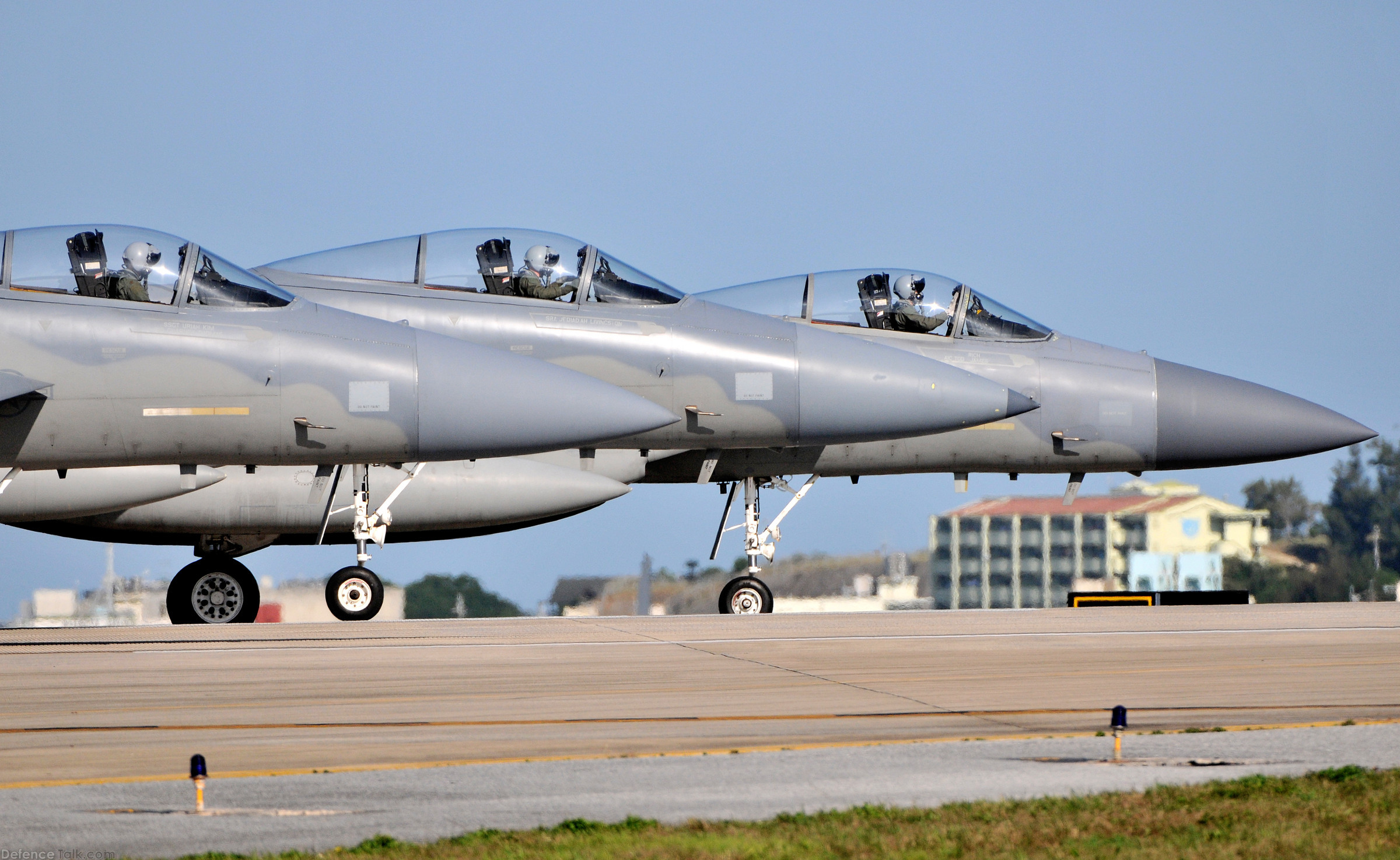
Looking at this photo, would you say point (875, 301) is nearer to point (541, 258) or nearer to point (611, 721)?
point (541, 258)

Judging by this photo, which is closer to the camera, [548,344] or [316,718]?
[316,718]

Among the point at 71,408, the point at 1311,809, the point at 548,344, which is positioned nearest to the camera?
the point at 1311,809

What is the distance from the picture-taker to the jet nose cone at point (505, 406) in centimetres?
1369

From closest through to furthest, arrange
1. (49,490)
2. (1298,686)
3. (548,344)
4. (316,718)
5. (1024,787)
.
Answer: (1024,787)
(316,718)
(1298,686)
(548,344)
(49,490)

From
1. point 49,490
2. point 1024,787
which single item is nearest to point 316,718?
point 1024,787

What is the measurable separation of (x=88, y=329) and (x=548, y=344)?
5058 mm

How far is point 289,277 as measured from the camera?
687 inches

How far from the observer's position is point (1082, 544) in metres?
45.8

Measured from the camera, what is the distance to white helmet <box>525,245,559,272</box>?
17344 millimetres

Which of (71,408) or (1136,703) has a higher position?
(71,408)

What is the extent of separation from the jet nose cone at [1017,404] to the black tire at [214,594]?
9.18 metres

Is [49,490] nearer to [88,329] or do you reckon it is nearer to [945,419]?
[88,329]

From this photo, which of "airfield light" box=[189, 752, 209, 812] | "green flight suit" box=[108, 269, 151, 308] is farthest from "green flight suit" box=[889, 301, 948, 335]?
"airfield light" box=[189, 752, 209, 812]

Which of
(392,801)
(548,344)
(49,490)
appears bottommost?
(392,801)
